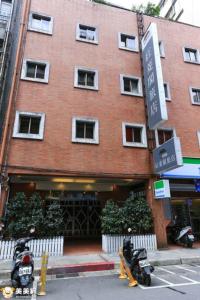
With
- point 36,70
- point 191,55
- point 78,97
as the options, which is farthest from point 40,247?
point 191,55

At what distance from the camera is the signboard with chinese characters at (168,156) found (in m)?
10.6

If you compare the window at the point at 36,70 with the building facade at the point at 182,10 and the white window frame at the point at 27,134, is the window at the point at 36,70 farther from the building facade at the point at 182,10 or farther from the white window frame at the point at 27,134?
the building facade at the point at 182,10

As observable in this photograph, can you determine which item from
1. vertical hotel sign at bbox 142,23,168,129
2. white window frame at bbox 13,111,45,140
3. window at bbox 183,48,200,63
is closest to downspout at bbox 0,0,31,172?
white window frame at bbox 13,111,45,140

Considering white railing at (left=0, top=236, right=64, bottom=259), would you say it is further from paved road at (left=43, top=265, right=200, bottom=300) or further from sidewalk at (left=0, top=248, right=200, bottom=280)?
paved road at (left=43, top=265, right=200, bottom=300)

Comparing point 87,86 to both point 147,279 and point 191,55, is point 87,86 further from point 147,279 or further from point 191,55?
point 147,279

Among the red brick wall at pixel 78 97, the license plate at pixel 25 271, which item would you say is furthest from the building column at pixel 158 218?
the license plate at pixel 25 271

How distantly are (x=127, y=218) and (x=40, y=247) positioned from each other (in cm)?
433

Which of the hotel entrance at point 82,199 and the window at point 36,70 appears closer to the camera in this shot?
the window at point 36,70

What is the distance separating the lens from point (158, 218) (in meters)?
12.4

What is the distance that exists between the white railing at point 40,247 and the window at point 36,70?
8.56 meters

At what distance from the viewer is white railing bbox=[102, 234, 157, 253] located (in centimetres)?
1124

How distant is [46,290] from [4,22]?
15.7m

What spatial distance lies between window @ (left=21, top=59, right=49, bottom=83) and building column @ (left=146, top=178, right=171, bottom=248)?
8564mm

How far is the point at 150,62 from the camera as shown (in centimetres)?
1383
